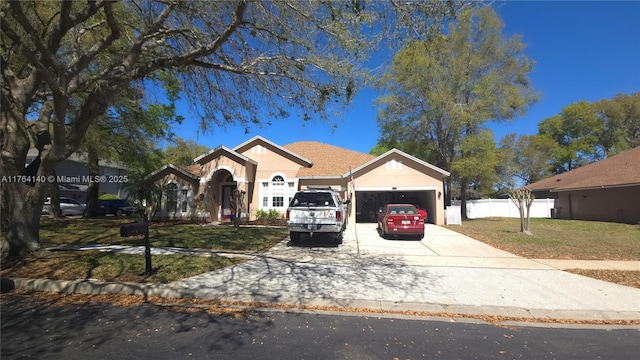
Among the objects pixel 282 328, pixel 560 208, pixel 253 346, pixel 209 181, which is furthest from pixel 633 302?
pixel 560 208

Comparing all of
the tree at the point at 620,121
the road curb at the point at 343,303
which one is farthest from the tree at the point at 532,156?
the road curb at the point at 343,303

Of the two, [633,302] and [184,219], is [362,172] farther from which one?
[633,302]

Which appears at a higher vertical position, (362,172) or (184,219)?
(362,172)

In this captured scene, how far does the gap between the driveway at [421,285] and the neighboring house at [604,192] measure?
1879 cm

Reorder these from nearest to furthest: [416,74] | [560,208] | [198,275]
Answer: [198,275], [416,74], [560,208]

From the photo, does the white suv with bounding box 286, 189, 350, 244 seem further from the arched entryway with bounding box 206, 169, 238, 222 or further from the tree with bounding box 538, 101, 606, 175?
the tree with bounding box 538, 101, 606, 175

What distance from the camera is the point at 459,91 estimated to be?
2580cm

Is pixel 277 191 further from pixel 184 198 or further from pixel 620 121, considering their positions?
pixel 620 121

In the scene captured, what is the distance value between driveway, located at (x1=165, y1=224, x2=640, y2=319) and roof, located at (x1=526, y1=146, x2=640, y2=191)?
18.7 metres

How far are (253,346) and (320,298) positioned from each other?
2134mm

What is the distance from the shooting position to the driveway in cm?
597

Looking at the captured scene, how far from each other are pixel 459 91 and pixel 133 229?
24757 millimetres

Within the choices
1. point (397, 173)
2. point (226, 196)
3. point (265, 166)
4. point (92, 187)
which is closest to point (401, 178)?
point (397, 173)

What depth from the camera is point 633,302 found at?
6219 mm
